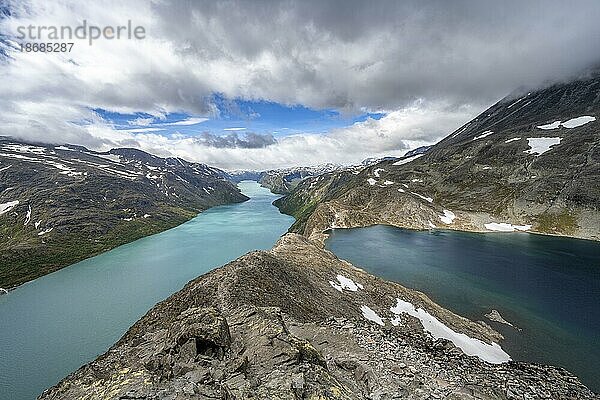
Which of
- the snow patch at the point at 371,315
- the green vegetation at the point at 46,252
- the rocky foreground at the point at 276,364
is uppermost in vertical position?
the rocky foreground at the point at 276,364

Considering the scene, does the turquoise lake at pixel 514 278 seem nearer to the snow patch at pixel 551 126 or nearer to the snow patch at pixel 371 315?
the snow patch at pixel 371 315

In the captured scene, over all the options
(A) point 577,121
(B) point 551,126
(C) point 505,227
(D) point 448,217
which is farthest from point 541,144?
(D) point 448,217

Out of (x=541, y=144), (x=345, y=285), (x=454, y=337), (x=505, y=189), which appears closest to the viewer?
(x=454, y=337)

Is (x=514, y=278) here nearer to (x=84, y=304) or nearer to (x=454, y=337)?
(x=454, y=337)

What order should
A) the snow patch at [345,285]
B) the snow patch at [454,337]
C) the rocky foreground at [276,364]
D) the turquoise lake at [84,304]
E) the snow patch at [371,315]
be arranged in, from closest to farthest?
the rocky foreground at [276,364] < the snow patch at [454,337] < the snow patch at [371,315] < the snow patch at [345,285] < the turquoise lake at [84,304]

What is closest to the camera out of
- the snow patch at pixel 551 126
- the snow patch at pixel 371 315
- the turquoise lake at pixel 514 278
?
the snow patch at pixel 371 315

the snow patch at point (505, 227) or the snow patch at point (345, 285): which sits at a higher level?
the snow patch at point (345, 285)

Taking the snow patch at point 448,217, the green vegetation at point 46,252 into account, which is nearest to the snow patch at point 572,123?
the snow patch at point 448,217
